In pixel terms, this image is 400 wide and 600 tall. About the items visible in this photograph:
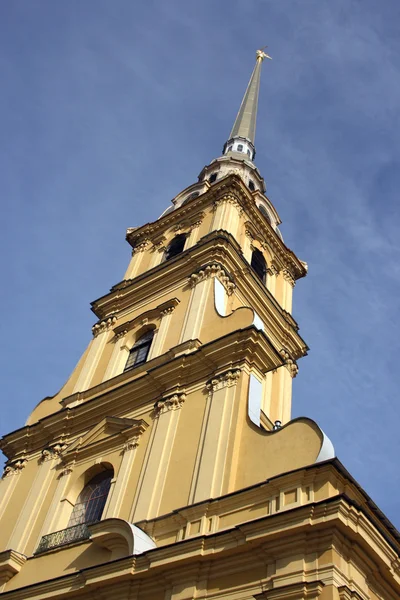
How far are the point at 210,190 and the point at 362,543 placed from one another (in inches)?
679

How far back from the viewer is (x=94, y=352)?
73.0 feet

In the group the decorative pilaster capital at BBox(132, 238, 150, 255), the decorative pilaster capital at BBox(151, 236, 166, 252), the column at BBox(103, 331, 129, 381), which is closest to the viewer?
the column at BBox(103, 331, 129, 381)

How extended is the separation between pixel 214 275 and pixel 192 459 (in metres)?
7.26

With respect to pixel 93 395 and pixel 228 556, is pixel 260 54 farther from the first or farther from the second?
pixel 228 556

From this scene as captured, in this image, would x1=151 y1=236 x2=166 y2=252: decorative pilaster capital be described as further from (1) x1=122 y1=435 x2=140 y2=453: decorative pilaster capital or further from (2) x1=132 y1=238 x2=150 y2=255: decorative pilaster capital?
(1) x1=122 y1=435 x2=140 y2=453: decorative pilaster capital

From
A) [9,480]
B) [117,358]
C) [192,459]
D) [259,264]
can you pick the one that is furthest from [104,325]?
[192,459]

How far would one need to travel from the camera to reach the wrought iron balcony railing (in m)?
15.6

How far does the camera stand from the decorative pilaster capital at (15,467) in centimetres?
1978

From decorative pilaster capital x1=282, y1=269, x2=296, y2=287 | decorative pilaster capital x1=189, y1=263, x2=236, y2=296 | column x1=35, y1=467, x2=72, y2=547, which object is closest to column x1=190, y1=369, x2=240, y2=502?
column x1=35, y1=467, x2=72, y2=547

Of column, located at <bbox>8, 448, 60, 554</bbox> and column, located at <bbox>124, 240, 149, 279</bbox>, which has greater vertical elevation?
column, located at <bbox>124, 240, 149, 279</bbox>

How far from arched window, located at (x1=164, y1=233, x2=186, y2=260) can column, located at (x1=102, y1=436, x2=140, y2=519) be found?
1009 centimetres

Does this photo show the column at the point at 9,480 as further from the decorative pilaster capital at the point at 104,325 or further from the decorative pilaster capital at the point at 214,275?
the decorative pilaster capital at the point at 214,275

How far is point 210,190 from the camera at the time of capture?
26359 millimetres

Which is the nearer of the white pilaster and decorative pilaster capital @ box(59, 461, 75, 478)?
decorative pilaster capital @ box(59, 461, 75, 478)
